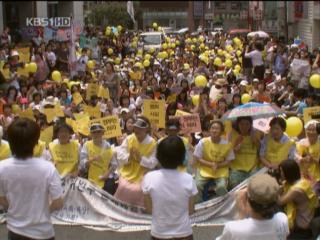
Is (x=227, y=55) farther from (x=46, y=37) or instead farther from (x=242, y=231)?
(x=242, y=231)

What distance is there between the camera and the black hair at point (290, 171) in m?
6.06

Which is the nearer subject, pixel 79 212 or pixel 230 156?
pixel 79 212

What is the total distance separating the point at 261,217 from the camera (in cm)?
426

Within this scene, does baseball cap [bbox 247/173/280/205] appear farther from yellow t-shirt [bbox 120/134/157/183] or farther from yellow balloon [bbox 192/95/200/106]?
yellow balloon [bbox 192/95/200/106]

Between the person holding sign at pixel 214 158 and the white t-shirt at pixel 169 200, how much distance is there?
255cm

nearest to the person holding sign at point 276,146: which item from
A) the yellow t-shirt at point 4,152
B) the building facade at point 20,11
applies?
the yellow t-shirt at point 4,152

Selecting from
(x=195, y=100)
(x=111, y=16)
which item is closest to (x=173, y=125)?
(x=195, y=100)

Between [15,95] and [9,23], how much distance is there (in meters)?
30.6

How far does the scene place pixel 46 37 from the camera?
80.4ft

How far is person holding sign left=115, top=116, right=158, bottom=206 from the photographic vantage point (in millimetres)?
7262

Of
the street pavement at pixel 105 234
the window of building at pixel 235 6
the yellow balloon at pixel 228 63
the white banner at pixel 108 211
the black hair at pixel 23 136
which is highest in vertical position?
the window of building at pixel 235 6

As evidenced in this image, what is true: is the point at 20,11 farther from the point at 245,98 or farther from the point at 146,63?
the point at 245,98

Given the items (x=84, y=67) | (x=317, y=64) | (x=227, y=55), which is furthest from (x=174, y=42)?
(x=317, y=64)

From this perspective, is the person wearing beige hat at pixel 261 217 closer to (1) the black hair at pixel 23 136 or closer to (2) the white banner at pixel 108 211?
(1) the black hair at pixel 23 136
